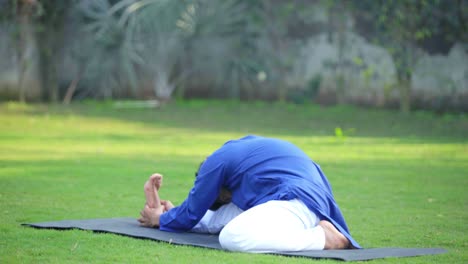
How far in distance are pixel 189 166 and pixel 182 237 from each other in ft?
16.1

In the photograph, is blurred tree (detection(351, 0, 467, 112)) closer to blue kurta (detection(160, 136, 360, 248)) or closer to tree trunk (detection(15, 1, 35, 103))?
tree trunk (detection(15, 1, 35, 103))

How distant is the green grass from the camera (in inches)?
241

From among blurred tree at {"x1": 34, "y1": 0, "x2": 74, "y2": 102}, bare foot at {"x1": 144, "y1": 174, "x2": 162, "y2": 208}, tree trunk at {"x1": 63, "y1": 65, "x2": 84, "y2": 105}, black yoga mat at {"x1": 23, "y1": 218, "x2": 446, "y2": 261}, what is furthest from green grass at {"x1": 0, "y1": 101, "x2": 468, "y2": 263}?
blurred tree at {"x1": 34, "y1": 0, "x2": 74, "y2": 102}

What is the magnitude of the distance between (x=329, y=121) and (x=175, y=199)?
10.3 meters

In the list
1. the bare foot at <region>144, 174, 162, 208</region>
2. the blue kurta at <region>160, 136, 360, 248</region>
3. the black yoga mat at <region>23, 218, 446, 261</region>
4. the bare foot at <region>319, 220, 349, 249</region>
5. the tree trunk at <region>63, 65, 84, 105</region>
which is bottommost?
the tree trunk at <region>63, 65, 84, 105</region>

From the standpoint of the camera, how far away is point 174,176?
33.7 feet

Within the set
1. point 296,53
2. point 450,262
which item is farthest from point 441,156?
point 296,53

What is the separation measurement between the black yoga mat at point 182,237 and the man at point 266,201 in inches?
4.4

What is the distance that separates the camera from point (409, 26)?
19.2 meters

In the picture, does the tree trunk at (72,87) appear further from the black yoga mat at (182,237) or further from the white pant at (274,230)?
the white pant at (274,230)

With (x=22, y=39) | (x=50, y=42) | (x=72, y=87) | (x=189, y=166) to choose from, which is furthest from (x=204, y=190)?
(x=50, y=42)

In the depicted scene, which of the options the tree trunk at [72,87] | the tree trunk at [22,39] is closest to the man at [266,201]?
the tree trunk at [22,39]

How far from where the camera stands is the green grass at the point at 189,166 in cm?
611

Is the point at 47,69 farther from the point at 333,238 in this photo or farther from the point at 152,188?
the point at 333,238
